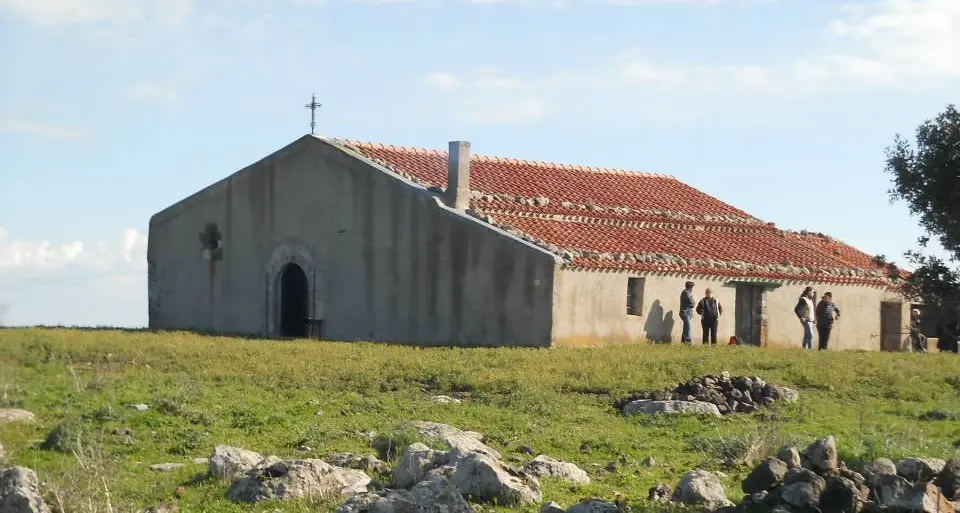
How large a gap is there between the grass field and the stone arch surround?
4.77 meters

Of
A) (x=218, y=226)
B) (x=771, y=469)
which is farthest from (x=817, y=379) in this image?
(x=218, y=226)

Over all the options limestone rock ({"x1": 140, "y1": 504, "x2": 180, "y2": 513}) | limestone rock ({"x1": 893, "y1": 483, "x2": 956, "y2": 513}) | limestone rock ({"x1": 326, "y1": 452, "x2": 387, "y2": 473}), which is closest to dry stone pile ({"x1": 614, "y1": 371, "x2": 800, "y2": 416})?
limestone rock ({"x1": 326, "y1": 452, "x2": 387, "y2": 473})

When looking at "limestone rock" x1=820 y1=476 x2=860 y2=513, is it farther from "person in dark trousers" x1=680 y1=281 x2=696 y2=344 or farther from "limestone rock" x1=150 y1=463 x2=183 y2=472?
"person in dark trousers" x1=680 y1=281 x2=696 y2=344

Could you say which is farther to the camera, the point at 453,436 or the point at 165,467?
the point at 453,436

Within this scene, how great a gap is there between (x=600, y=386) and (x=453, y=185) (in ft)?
36.7

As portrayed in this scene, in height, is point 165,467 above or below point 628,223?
below

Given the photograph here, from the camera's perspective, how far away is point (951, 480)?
12438mm

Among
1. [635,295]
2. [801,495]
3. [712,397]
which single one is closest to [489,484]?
[801,495]

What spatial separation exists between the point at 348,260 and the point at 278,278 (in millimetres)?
2496

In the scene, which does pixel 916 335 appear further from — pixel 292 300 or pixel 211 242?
pixel 211 242

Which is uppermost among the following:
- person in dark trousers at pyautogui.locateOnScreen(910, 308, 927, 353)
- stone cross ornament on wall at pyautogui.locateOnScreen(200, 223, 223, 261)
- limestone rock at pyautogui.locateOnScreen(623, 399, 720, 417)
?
stone cross ornament on wall at pyautogui.locateOnScreen(200, 223, 223, 261)

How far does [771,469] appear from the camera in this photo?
497 inches

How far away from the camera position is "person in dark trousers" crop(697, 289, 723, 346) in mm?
32906

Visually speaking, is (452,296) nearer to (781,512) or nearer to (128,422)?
(128,422)
